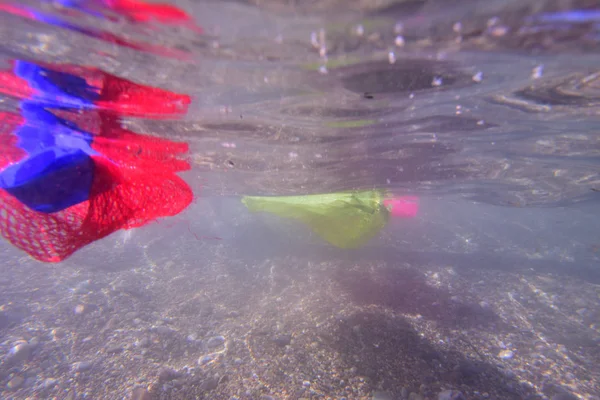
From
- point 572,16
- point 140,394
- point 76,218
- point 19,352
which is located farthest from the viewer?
point 19,352

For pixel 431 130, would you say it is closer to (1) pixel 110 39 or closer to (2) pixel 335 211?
(2) pixel 335 211

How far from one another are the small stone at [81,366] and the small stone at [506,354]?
1245 cm

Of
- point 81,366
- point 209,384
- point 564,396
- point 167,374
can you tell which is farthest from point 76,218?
point 564,396

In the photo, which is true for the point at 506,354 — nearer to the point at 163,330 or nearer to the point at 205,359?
the point at 205,359

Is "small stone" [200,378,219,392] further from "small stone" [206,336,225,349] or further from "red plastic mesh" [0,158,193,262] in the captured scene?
"red plastic mesh" [0,158,193,262]

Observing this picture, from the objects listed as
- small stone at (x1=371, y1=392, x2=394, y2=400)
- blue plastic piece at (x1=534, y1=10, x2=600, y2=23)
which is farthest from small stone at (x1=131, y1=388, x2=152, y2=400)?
blue plastic piece at (x1=534, y1=10, x2=600, y2=23)

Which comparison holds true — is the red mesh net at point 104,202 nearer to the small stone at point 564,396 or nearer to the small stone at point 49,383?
the small stone at point 49,383

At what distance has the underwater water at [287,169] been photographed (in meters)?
4.20

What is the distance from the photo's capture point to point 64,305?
11.9 m

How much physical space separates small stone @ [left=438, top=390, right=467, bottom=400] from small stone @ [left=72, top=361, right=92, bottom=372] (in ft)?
32.0

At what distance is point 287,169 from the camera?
50.5 feet

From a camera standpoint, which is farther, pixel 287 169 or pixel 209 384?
pixel 287 169

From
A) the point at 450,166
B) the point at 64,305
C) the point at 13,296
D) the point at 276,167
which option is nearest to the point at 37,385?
the point at 64,305

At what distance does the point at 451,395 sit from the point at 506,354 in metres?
3.55
